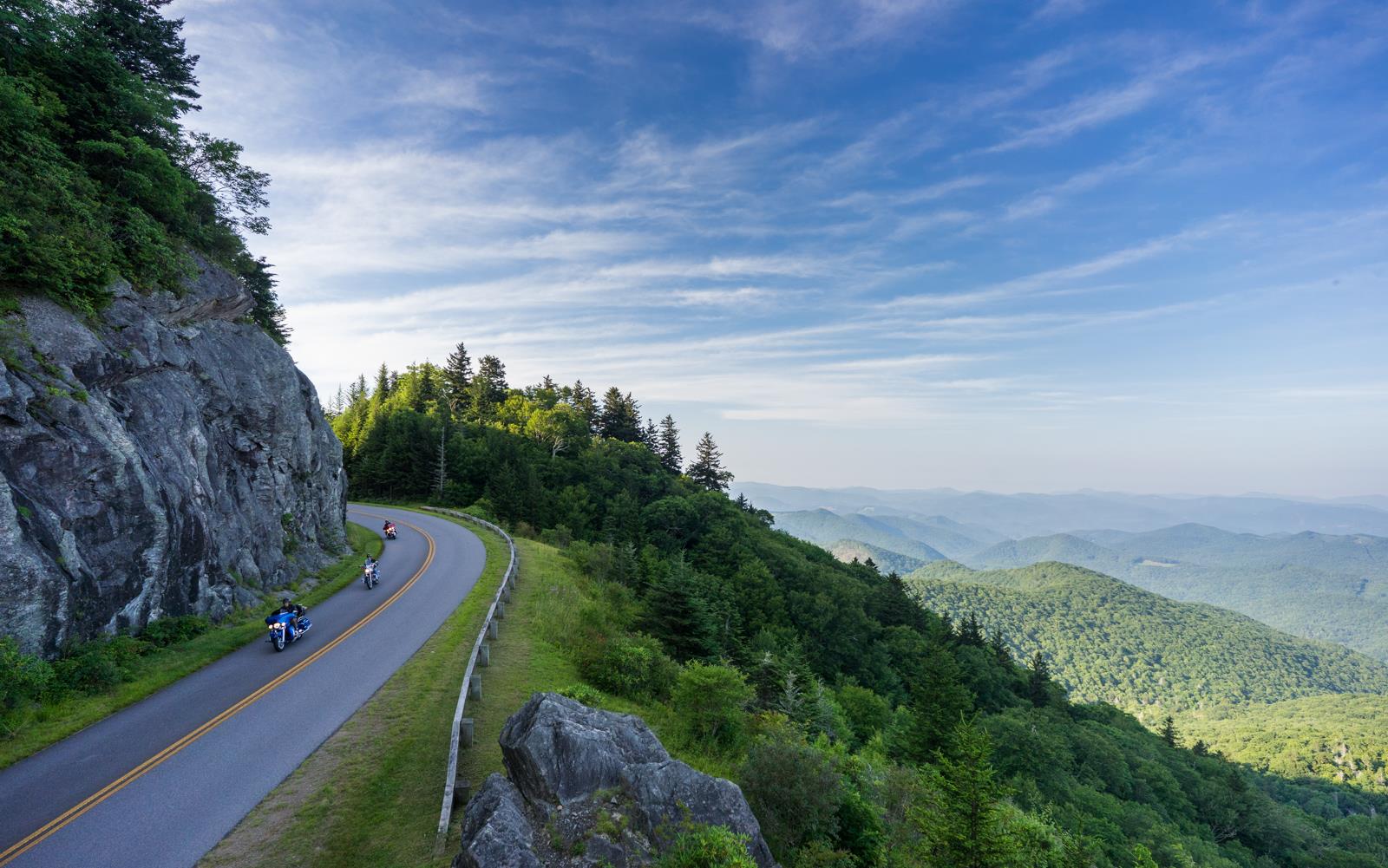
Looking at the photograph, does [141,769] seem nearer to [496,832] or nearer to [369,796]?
[369,796]

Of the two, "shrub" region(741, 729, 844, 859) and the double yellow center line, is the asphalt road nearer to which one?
the double yellow center line

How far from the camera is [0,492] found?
470 inches

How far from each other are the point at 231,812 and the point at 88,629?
882 centimetres

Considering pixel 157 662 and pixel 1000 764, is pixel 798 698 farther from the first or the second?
pixel 1000 764

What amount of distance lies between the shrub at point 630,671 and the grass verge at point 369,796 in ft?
11.9

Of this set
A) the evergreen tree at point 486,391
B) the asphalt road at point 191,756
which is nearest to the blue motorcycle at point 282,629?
the asphalt road at point 191,756

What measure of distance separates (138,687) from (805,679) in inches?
1215

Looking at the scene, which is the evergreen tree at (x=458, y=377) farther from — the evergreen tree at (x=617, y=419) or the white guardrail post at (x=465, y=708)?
the white guardrail post at (x=465, y=708)

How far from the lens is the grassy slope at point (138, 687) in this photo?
10.9m

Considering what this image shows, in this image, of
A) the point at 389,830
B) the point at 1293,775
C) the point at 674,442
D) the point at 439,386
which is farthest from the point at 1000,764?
the point at 1293,775

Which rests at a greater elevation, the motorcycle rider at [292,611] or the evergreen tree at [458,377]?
the evergreen tree at [458,377]

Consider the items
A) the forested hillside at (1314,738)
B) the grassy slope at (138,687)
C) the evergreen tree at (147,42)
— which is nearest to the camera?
the grassy slope at (138,687)

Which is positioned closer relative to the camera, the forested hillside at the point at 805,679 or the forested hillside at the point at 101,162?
the forested hillside at the point at 805,679

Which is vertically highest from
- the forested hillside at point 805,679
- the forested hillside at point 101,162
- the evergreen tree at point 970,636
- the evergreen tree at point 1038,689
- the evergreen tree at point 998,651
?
the forested hillside at point 101,162
